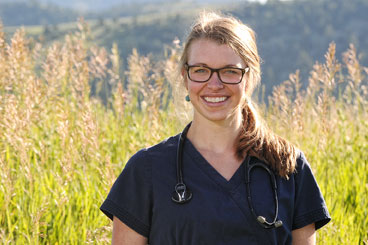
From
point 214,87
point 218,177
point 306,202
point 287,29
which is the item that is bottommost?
point 306,202

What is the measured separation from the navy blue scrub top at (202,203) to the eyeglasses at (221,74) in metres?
0.29

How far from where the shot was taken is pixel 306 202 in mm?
2371

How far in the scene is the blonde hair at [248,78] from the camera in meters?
2.29

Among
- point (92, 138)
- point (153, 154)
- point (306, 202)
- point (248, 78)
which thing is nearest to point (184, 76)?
point (248, 78)

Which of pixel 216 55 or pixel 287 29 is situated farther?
pixel 287 29

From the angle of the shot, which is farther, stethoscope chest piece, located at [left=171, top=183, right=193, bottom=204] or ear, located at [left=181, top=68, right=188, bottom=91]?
ear, located at [left=181, top=68, right=188, bottom=91]

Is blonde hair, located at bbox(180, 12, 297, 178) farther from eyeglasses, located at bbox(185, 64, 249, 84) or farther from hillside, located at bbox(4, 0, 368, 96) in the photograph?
hillside, located at bbox(4, 0, 368, 96)

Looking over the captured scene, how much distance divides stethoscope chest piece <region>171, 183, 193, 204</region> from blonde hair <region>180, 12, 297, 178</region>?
30 cm

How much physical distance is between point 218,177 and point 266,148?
285 mm

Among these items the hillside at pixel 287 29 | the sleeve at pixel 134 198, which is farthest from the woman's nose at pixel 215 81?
the hillside at pixel 287 29

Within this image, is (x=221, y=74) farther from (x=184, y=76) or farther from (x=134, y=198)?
(x=134, y=198)

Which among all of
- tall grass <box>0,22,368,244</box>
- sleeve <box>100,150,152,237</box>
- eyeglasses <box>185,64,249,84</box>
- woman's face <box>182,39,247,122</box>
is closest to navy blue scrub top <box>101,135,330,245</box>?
sleeve <box>100,150,152,237</box>

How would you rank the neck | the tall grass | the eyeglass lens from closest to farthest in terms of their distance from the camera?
the eyeglass lens
the neck
the tall grass

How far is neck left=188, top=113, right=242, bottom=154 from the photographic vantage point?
237cm
